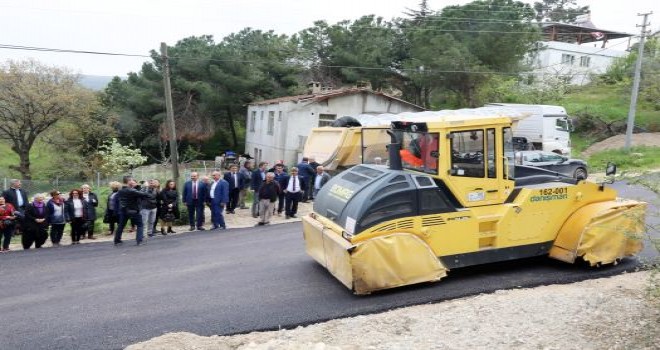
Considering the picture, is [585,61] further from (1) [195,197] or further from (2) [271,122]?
(1) [195,197]

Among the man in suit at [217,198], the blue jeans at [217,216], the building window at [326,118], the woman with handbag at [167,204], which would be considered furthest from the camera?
the building window at [326,118]

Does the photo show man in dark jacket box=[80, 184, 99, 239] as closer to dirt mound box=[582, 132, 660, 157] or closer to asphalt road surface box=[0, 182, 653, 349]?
asphalt road surface box=[0, 182, 653, 349]

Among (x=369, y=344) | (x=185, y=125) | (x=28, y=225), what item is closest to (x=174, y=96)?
(x=185, y=125)

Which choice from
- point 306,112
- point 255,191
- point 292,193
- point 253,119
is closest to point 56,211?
point 255,191

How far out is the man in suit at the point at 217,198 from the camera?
42.6ft

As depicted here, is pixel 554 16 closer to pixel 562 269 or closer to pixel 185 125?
pixel 185 125

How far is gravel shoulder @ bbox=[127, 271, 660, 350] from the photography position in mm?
5574

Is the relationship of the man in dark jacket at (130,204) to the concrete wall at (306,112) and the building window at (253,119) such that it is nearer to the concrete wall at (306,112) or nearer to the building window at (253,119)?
the concrete wall at (306,112)

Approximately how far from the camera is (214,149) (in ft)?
129

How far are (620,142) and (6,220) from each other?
28.4 meters

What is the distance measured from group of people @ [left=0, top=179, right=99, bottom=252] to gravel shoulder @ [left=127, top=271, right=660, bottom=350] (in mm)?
7231

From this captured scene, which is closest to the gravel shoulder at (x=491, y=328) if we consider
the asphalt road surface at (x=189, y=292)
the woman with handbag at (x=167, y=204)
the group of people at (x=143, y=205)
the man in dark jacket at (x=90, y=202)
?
the asphalt road surface at (x=189, y=292)

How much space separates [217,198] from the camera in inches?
514

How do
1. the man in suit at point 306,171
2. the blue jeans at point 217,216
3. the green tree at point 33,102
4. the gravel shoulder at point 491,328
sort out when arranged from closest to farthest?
the gravel shoulder at point 491,328
the blue jeans at point 217,216
the man in suit at point 306,171
the green tree at point 33,102
